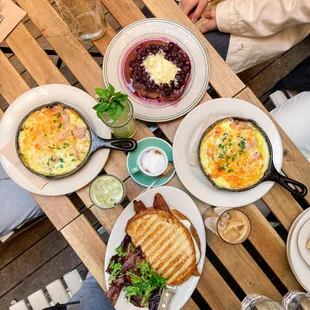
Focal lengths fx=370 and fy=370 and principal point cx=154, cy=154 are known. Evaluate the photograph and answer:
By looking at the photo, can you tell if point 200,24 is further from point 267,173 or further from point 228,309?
point 228,309

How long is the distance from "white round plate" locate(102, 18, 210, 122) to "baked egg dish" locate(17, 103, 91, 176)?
0.23m

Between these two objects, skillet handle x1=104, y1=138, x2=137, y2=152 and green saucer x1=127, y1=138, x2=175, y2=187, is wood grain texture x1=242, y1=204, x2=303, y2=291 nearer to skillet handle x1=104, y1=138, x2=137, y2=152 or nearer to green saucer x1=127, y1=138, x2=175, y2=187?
green saucer x1=127, y1=138, x2=175, y2=187

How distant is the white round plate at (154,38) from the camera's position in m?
1.57

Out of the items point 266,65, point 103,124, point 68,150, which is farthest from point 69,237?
point 266,65

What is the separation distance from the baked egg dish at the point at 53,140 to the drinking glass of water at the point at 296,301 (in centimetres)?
101

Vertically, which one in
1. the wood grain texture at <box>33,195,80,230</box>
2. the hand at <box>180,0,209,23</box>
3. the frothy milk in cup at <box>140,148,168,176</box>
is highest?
the hand at <box>180,0,209,23</box>

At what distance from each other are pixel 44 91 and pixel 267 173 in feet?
3.27

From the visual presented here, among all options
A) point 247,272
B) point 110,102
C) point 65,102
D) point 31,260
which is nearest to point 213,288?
point 247,272

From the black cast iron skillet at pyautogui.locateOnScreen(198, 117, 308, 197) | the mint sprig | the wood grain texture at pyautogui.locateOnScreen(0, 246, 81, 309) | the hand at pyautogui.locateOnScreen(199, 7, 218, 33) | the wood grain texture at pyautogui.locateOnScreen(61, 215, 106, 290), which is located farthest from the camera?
the wood grain texture at pyautogui.locateOnScreen(0, 246, 81, 309)

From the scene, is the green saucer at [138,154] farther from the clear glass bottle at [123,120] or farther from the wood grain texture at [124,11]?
the wood grain texture at [124,11]

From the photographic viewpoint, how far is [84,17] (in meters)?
1.63

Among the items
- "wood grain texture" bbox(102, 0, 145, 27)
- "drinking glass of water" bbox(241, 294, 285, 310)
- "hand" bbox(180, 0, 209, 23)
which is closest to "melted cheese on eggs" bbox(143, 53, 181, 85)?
"wood grain texture" bbox(102, 0, 145, 27)

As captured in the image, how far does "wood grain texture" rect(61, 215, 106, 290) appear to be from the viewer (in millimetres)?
1555

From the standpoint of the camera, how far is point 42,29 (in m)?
1.64
